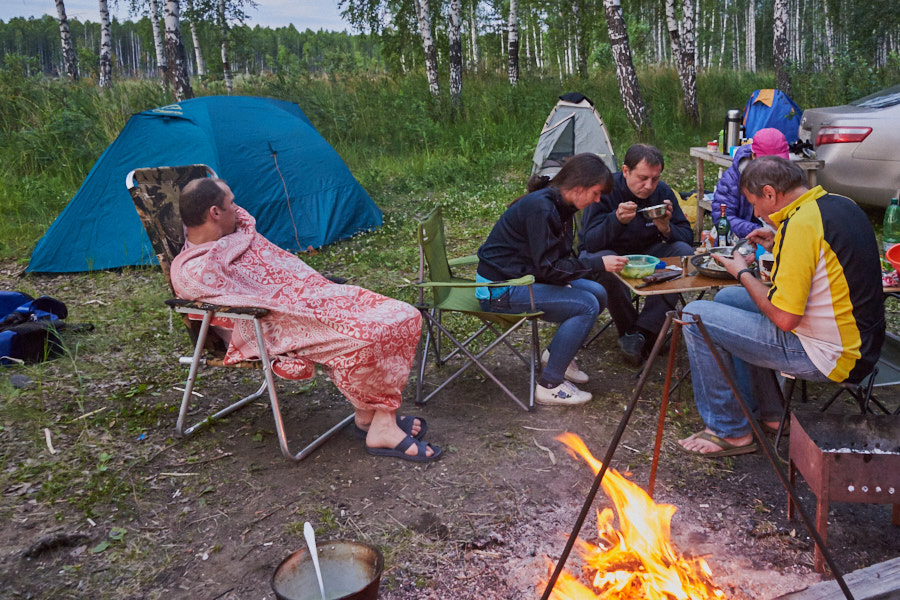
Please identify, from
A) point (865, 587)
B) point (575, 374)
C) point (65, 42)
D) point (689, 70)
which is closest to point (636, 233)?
point (575, 374)

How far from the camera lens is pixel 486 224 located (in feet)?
23.5

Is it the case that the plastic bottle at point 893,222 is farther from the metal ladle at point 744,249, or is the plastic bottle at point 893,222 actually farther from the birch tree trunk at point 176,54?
the birch tree trunk at point 176,54

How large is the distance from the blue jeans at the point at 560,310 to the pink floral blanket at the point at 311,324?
0.66m

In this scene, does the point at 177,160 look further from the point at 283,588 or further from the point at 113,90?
the point at 283,588

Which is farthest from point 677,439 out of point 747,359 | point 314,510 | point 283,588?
point 283,588

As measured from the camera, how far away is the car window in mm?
6066

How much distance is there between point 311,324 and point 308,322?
0.02 meters

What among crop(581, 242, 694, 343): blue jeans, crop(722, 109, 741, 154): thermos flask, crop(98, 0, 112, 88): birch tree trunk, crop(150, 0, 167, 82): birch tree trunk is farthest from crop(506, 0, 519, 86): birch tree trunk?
crop(581, 242, 694, 343): blue jeans

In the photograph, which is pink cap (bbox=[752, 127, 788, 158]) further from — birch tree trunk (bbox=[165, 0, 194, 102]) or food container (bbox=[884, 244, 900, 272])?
birch tree trunk (bbox=[165, 0, 194, 102])

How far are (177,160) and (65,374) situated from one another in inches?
112

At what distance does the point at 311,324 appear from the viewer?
305 cm

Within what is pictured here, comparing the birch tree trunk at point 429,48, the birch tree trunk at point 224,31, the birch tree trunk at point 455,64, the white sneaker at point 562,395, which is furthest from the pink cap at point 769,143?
the birch tree trunk at point 224,31

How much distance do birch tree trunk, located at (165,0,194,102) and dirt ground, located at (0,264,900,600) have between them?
6.84 meters

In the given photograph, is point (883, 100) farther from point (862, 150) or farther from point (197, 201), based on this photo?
point (197, 201)
